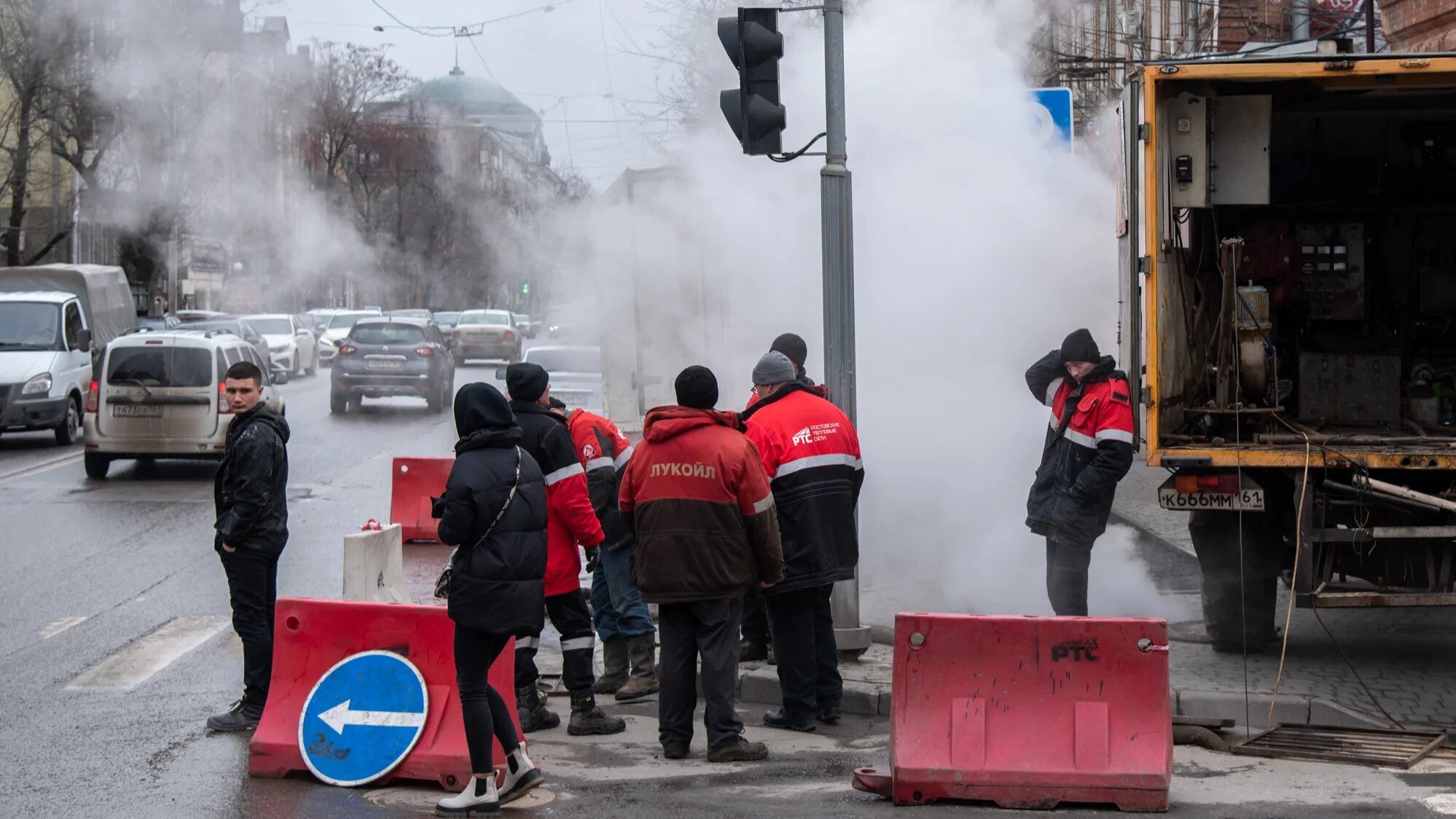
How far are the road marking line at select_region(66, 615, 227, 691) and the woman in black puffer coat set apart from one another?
9.54 ft

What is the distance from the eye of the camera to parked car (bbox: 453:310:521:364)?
1443 inches

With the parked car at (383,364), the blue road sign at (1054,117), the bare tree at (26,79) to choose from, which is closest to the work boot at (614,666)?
the blue road sign at (1054,117)

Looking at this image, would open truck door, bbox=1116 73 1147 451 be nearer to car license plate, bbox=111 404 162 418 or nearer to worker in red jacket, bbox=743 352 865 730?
worker in red jacket, bbox=743 352 865 730

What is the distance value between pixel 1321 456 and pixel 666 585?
10.5ft

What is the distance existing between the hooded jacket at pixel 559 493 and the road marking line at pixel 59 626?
3.70 m

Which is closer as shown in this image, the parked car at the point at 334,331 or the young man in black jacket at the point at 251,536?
the young man in black jacket at the point at 251,536

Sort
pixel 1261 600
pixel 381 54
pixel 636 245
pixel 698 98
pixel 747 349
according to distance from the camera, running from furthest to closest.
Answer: pixel 381 54, pixel 698 98, pixel 636 245, pixel 747 349, pixel 1261 600

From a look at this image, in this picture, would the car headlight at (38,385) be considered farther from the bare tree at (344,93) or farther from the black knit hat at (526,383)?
the bare tree at (344,93)

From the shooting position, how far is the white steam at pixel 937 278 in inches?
Answer: 431

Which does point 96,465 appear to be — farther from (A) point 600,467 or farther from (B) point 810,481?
(B) point 810,481

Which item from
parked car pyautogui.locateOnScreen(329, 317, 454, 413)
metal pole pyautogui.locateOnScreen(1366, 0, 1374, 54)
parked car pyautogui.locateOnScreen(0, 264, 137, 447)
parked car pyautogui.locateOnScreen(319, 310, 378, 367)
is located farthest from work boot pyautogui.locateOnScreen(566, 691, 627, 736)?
parked car pyautogui.locateOnScreen(319, 310, 378, 367)

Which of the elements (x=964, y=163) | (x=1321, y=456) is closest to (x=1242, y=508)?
(x=1321, y=456)

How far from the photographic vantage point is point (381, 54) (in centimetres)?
4544

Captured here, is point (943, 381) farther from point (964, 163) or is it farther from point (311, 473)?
point (311, 473)
